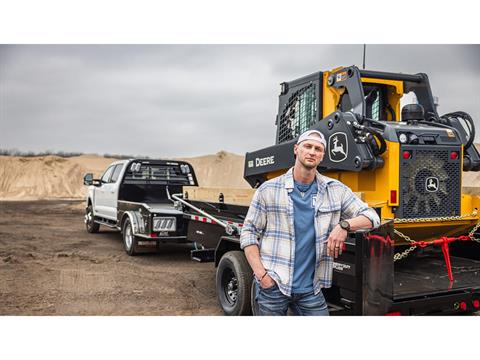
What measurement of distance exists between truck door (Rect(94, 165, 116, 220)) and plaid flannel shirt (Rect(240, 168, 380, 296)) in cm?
774

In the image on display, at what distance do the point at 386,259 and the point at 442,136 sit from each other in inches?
78.5

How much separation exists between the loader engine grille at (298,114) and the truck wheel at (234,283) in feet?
5.81

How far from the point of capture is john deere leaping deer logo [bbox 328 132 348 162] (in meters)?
4.62

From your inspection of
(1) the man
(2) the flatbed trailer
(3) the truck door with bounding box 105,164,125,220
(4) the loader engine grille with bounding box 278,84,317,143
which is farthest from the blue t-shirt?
(3) the truck door with bounding box 105,164,125,220

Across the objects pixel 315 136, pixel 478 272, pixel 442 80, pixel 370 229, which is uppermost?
pixel 442 80

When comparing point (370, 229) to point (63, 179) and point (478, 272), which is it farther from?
point (63, 179)

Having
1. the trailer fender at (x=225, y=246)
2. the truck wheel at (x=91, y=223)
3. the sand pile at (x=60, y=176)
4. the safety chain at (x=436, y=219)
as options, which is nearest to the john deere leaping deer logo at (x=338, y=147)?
the safety chain at (x=436, y=219)

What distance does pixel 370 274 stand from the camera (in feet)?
10.4

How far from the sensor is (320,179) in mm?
2979

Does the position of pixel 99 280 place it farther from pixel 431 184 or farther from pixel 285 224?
pixel 285 224

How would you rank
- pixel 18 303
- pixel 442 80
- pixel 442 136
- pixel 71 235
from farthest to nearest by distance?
pixel 71 235 < pixel 442 80 < pixel 18 303 < pixel 442 136

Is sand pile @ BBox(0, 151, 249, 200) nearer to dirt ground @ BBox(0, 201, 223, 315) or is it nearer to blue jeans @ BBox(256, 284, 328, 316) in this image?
dirt ground @ BBox(0, 201, 223, 315)

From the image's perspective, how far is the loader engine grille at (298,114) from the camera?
571 cm
